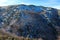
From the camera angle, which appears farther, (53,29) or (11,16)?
(11,16)

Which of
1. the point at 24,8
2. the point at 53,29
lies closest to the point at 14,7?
the point at 24,8

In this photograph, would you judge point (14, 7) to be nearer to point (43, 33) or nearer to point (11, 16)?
point (11, 16)

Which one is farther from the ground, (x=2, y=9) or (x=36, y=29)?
(x=2, y=9)

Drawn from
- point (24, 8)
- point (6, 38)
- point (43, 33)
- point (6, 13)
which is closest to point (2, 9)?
point (6, 13)

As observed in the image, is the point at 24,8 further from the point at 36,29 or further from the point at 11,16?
the point at 36,29

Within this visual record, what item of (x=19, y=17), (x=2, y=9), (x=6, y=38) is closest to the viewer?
(x=6, y=38)

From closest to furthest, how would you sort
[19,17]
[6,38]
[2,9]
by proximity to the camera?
[6,38]
[19,17]
[2,9]
